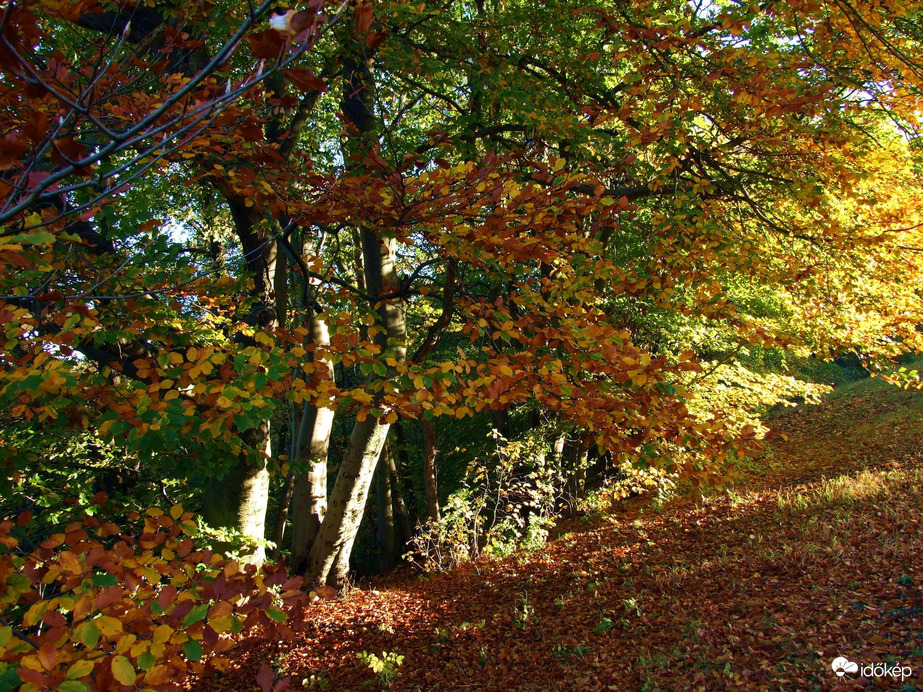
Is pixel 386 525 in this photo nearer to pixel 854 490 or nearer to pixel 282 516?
pixel 282 516

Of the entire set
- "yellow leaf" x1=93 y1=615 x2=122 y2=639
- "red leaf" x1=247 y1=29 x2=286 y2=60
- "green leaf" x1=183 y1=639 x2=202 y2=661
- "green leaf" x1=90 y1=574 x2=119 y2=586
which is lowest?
"green leaf" x1=183 y1=639 x2=202 y2=661

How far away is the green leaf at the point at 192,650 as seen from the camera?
154 centimetres

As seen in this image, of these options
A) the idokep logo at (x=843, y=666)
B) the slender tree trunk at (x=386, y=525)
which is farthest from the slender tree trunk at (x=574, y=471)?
the idokep logo at (x=843, y=666)

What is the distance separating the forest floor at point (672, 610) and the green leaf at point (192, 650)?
0.65 ft

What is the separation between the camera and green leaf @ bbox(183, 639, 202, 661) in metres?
1.54

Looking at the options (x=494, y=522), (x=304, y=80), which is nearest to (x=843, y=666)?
(x=304, y=80)

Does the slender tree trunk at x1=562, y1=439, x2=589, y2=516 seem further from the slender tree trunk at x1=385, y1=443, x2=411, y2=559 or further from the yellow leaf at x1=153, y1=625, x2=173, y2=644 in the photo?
the yellow leaf at x1=153, y1=625, x2=173, y2=644

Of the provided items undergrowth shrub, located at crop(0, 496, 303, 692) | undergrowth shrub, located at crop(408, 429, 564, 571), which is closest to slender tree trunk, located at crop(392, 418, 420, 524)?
undergrowth shrub, located at crop(408, 429, 564, 571)

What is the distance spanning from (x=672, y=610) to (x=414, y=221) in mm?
3925

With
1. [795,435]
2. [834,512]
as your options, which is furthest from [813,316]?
[795,435]

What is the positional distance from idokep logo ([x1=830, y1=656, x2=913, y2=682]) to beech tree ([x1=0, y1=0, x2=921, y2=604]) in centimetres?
133

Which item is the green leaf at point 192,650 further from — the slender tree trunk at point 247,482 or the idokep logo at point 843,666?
the slender tree trunk at point 247,482

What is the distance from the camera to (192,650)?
1.57 m

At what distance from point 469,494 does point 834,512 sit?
467 centimetres
